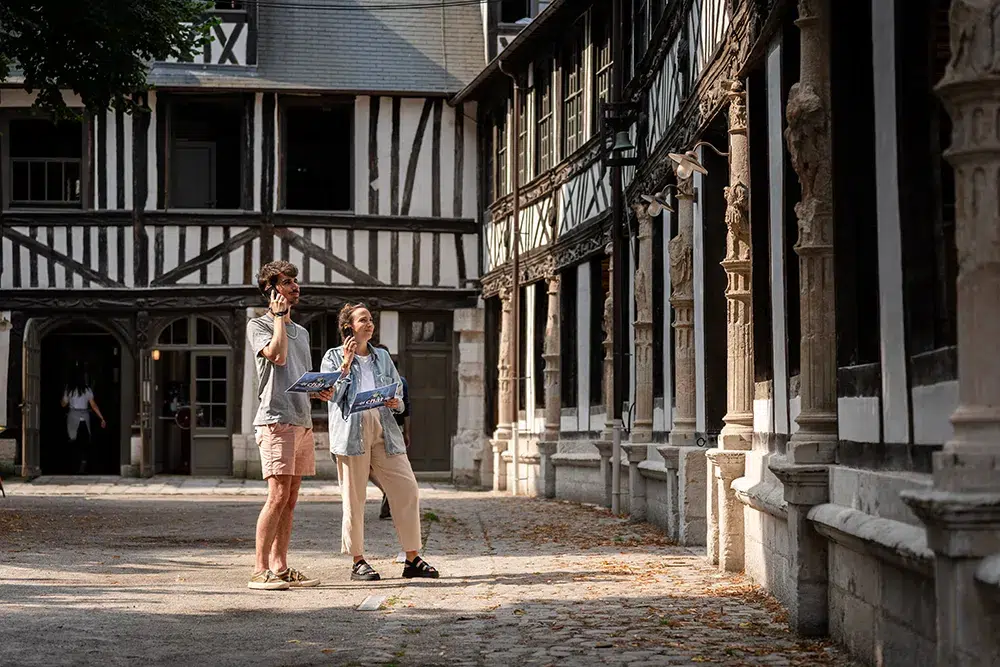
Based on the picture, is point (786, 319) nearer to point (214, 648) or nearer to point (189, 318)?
point (214, 648)

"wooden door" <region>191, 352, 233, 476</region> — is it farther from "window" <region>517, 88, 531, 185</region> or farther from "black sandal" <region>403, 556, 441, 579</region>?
"black sandal" <region>403, 556, 441, 579</region>

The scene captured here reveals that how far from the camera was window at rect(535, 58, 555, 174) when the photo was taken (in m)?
22.3

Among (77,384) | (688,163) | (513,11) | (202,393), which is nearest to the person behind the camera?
(688,163)

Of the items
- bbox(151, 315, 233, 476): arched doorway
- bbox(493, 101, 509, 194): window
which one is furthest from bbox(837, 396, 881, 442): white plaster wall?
bbox(151, 315, 233, 476): arched doorway

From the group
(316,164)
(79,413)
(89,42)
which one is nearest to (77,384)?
(79,413)

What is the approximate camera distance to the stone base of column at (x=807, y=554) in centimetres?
716

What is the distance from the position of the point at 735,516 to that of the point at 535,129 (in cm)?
1349

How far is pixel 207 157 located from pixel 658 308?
12.8 m

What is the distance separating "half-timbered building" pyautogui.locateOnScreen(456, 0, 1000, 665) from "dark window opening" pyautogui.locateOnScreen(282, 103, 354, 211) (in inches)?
342

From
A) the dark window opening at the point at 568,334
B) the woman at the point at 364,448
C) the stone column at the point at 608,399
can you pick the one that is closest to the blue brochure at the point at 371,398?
the woman at the point at 364,448

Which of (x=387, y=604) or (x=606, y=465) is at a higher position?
(x=606, y=465)

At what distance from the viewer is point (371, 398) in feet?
32.1

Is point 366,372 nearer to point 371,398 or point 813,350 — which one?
point 371,398

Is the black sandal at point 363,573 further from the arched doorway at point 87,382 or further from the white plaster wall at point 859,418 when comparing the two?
the arched doorway at point 87,382
